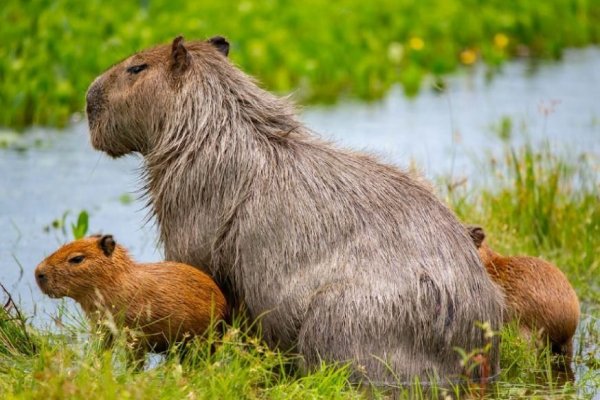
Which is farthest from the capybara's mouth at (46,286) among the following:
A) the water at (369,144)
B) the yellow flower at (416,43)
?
the yellow flower at (416,43)

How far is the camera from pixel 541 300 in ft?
21.1

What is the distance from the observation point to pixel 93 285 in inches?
227

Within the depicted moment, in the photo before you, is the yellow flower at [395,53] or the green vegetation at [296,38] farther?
the yellow flower at [395,53]

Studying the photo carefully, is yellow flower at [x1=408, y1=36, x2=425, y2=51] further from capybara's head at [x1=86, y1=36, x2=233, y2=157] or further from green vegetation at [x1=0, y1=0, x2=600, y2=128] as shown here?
capybara's head at [x1=86, y1=36, x2=233, y2=157]

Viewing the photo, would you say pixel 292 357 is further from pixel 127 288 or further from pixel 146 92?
pixel 146 92

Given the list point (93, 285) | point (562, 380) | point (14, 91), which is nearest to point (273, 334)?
point (93, 285)

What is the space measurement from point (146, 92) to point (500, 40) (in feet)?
35.8

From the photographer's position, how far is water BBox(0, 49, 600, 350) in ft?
28.1

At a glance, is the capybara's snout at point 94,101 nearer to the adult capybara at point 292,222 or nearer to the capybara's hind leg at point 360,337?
the adult capybara at point 292,222

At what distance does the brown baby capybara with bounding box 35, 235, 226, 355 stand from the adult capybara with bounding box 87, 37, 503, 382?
0.29 meters

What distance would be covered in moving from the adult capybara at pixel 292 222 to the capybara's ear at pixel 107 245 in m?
0.42

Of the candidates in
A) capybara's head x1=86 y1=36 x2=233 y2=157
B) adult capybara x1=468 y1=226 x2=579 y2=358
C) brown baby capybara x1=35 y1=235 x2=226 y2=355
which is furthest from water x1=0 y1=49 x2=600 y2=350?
adult capybara x1=468 y1=226 x2=579 y2=358

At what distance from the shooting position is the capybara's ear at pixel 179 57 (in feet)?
20.2

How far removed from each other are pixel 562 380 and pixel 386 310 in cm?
123
